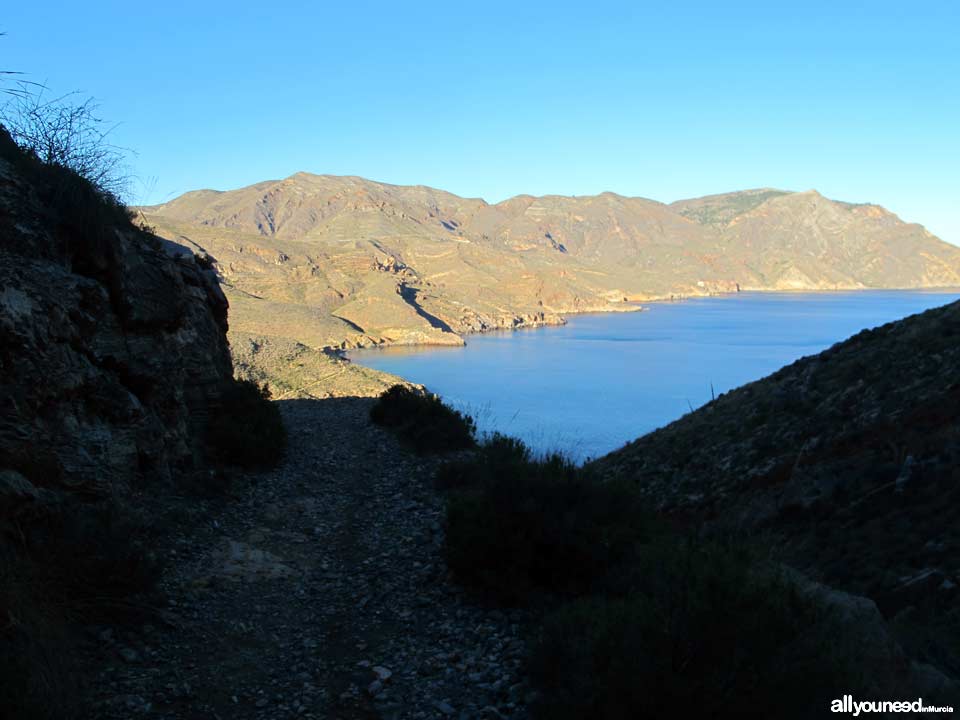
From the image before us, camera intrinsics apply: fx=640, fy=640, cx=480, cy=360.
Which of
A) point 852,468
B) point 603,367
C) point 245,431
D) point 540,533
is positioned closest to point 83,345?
point 245,431

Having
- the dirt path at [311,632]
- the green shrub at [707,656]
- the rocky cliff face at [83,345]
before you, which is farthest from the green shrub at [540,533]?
the rocky cliff face at [83,345]

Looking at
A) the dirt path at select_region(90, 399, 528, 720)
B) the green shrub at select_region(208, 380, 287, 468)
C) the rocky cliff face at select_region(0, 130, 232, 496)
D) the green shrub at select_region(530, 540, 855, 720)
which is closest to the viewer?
the green shrub at select_region(530, 540, 855, 720)

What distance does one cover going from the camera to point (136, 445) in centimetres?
627

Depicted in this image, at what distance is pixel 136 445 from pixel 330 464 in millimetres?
4507

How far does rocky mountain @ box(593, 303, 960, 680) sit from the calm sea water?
391 centimetres

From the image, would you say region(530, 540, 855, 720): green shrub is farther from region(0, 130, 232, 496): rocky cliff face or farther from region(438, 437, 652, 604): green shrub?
region(0, 130, 232, 496): rocky cliff face

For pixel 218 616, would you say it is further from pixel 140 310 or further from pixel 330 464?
pixel 330 464

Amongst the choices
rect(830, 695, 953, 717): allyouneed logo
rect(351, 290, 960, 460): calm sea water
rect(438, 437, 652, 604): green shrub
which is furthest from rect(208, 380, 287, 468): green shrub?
rect(830, 695, 953, 717): allyouneed logo

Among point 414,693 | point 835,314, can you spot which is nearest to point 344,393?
point 414,693

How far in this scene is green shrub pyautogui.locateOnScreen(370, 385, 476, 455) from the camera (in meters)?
11.8

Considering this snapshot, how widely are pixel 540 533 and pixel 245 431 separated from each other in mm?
5675

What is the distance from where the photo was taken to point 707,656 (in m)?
2.84

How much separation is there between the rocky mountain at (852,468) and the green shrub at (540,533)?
1.22 metres

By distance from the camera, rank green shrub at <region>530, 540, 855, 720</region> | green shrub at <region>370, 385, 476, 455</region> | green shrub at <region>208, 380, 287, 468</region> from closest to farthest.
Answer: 1. green shrub at <region>530, 540, 855, 720</region>
2. green shrub at <region>208, 380, 287, 468</region>
3. green shrub at <region>370, 385, 476, 455</region>
